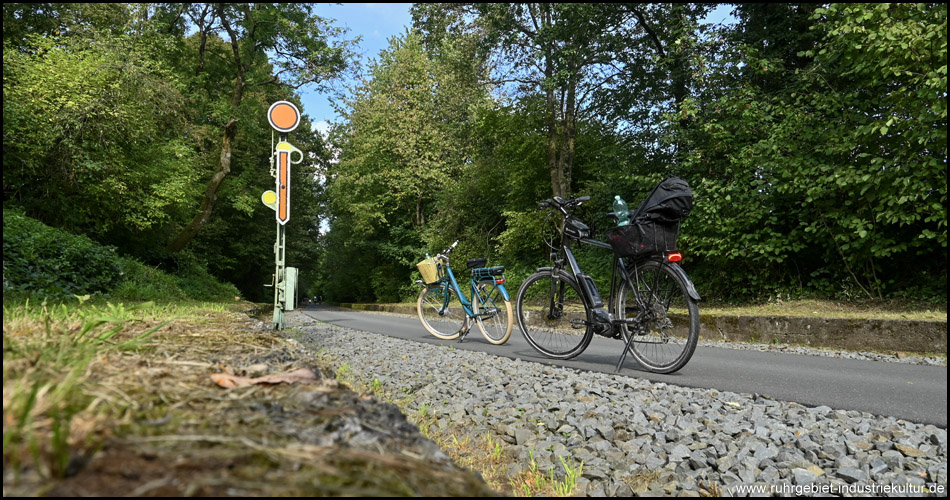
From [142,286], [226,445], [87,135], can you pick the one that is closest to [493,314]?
[226,445]

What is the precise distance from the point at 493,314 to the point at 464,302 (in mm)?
530

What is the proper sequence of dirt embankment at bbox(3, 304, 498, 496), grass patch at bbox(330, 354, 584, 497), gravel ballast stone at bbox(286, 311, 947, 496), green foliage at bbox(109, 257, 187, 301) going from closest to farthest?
1. dirt embankment at bbox(3, 304, 498, 496)
2. gravel ballast stone at bbox(286, 311, 947, 496)
3. grass patch at bbox(330, 354, 584, 497)
4. green foliage at bbox(109, 257, 187, 301)

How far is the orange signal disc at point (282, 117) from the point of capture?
5688 mm

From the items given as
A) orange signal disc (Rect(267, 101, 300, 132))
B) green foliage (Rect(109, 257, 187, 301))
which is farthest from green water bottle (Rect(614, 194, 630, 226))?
green foliage (Rect(109, 257, 187, 301))

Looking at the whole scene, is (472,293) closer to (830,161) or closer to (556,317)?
(556,317)

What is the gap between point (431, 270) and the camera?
255 inches

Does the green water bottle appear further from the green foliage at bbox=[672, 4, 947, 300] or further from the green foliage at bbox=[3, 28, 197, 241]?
the green foliage at bbox=[3, 28, 197, 241]

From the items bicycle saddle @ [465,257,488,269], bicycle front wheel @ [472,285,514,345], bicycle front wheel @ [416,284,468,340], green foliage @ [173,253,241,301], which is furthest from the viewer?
green foliage @ [173,253,241,301]

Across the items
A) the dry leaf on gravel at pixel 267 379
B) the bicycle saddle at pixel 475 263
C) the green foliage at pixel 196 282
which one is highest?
the bicycle saddle at pixel 475 263

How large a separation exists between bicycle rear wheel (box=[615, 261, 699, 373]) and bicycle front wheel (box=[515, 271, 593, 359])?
0.43m

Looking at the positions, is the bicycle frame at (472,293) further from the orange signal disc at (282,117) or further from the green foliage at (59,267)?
the green foliage at (59,267)

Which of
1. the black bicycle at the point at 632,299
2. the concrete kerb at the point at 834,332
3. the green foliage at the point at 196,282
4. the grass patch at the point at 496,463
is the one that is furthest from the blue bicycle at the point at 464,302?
the green foliage at the point at 196,282

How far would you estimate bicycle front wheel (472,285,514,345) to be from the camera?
559 centimetres

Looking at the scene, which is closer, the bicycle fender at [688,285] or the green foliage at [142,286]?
the bicycle fender at [688,285]
